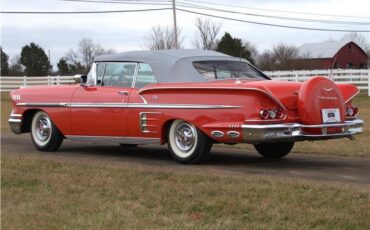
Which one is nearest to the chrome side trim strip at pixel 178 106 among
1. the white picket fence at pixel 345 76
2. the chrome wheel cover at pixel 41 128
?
the chrome wheel cover at pixel 41 128

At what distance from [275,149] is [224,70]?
4.84 ft

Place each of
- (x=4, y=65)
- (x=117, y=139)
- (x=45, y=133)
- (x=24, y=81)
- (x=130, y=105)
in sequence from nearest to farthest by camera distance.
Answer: (x=130, y=105) < (x=117, y=139) < (x=45, y=133) < (x=24, y=81) < (x=4, y=65)

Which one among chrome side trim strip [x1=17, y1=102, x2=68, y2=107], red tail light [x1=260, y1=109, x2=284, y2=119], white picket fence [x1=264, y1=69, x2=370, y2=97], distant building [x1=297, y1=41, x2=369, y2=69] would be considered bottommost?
red tail light [x1=260, y1=109, x2=284, y2=119]

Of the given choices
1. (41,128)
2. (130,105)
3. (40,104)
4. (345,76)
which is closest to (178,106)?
(130,105)

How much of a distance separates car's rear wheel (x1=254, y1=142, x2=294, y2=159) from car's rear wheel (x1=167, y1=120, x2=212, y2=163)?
4.44 ft

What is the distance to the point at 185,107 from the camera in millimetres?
8055

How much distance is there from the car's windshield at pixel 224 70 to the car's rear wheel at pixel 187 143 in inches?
29.7

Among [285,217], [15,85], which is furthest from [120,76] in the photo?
[15,85]

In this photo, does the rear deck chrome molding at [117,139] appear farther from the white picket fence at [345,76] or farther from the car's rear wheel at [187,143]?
the white picket fence at [345,76]

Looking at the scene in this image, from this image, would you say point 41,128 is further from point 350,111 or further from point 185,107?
point 350,111

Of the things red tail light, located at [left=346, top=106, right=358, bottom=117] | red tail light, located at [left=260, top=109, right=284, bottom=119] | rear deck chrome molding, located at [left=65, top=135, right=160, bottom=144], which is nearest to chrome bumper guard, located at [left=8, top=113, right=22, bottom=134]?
rear deck chrome molding, located at [left=65, top=135, right=160, bottom=144]

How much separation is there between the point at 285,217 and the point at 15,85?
39284 millimetres

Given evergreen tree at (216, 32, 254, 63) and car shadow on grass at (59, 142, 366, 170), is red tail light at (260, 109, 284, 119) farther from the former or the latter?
evergreen tree at (216, 32, 254, 63)

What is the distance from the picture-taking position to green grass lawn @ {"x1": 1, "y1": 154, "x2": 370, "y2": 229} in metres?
5.12
